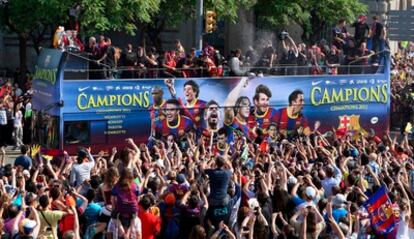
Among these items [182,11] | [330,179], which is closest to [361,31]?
[182,11]

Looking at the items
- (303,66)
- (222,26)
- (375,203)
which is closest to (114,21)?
(303,66)

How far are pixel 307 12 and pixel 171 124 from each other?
17589 millimetres

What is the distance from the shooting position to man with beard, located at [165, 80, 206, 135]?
2439 centimetres

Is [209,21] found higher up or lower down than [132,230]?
higher up

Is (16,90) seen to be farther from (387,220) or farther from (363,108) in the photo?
(387,220)

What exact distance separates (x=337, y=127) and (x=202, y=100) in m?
4.08

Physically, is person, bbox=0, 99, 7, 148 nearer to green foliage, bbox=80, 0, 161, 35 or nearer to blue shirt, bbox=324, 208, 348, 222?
green foliage, bbox=80, 0, 161, 35

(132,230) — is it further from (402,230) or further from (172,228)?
(402,230)

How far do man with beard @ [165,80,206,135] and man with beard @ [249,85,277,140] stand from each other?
1393 mm

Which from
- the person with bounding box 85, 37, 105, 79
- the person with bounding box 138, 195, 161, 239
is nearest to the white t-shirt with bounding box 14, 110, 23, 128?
the person with bounding box 85, 37, 105, 79

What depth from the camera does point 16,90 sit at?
32.0 m

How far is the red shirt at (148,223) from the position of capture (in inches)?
539

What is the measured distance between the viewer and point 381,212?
44.7 ft

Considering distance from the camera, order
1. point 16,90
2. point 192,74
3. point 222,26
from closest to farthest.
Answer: point 192,74, point 16,90, point 222,26
